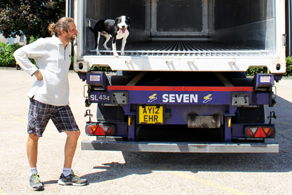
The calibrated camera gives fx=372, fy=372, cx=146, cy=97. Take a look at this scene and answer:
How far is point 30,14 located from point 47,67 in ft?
55.0

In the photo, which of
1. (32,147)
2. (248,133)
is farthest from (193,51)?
(32,147)

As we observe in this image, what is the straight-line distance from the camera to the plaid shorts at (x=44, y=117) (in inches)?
152

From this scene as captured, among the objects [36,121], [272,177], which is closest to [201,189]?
[272,177]

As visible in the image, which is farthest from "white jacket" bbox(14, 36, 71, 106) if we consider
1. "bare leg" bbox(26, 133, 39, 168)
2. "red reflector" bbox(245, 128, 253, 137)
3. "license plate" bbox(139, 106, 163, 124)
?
"red reflector" bbox(245, 128, 253, 137)

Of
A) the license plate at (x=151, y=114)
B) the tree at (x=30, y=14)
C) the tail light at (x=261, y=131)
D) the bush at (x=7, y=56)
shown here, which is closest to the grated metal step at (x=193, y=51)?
the license plate at (x=151, y=114)

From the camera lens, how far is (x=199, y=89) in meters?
4.34

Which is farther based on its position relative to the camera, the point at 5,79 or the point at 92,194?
the point at 5,79

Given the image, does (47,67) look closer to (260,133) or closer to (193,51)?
(193,51)

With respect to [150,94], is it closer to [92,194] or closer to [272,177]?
[92,194]

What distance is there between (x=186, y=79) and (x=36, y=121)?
1.97 m

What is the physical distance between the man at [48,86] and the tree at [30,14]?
1644 centimetres

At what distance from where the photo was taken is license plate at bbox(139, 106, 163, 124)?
4.42 metres

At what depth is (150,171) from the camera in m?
4.57

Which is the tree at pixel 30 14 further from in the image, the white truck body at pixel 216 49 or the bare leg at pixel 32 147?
the bare leg at pixel 32 147
